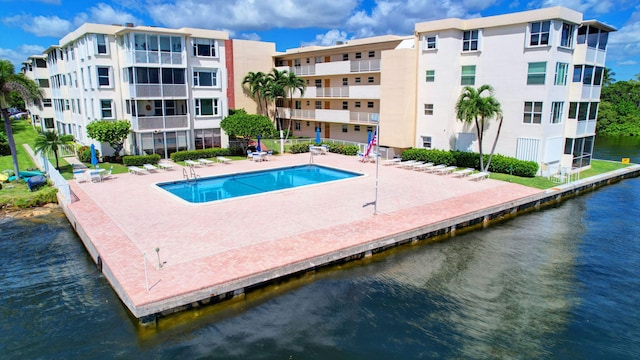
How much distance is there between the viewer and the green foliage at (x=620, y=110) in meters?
76.9

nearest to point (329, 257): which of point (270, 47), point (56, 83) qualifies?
point (270, 47)

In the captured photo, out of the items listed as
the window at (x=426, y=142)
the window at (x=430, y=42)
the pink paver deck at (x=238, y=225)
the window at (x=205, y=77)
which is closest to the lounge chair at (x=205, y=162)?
the pink paver deck at (x=238, y=225)

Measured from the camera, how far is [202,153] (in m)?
36.6

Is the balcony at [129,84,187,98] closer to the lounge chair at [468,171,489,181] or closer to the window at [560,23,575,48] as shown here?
the lounge chair at [468,171,489,181]

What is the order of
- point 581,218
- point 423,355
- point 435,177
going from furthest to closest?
point 435,177 < point 581,218 < point 423,355

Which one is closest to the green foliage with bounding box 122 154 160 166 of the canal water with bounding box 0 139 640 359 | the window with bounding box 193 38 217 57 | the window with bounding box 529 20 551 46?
the window with bounding box 193 38 217 57

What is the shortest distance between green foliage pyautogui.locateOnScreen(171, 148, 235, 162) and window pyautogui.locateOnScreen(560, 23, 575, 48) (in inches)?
1044

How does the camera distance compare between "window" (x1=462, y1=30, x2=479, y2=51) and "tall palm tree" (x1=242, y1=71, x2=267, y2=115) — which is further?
"tall palm tree" (x1=242, y1=71, x2=267, y2=115)

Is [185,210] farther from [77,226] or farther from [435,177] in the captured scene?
[435,177]

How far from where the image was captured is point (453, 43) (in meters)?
32.8

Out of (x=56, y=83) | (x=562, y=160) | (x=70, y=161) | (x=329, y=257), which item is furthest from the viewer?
(x=56, y=83)

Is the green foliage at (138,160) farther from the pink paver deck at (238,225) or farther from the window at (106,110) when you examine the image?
the window at (106,110)

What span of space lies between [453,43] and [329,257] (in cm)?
2349

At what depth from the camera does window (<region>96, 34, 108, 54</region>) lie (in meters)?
34.1
